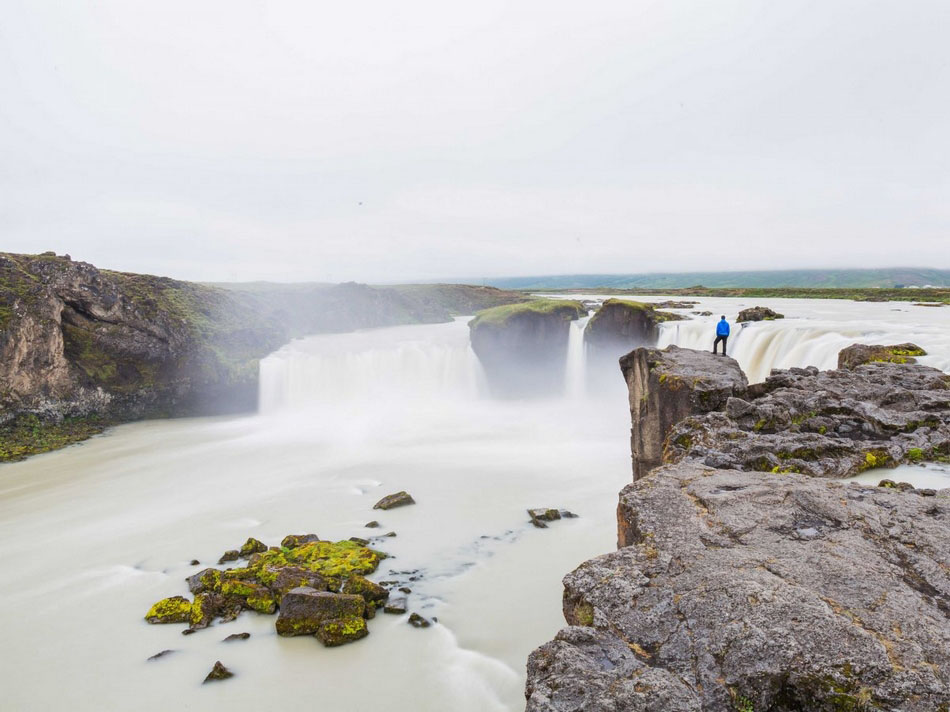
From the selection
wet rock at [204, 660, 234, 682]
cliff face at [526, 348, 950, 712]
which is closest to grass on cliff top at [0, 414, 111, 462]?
wet rock at [204, 660, 234, 682]

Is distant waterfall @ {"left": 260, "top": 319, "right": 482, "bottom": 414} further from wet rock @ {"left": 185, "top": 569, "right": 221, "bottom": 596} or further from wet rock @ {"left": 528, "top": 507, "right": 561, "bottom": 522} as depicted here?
wet rock @ {"left": 185, "top": 569, "right": 221, "bottom": 596}

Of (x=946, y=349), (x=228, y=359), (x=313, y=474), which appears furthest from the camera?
(x=228, y=359)

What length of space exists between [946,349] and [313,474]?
75.1 ft

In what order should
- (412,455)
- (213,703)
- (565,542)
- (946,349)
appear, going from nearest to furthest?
(213,703) → (565,542) → (946,349) → (412,455)

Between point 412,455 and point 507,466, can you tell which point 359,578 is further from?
point 412,455

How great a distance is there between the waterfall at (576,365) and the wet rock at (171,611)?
26.6 metres

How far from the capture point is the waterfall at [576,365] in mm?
33719

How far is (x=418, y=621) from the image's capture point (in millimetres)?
9383

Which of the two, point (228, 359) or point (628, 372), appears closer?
point (628, 372)

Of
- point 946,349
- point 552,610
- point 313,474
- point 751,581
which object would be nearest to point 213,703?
point 552,610

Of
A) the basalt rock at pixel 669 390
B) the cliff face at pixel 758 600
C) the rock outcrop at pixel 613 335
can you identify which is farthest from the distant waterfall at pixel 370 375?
the cliff face at pixel 758 600

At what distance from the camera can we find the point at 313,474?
19.7m

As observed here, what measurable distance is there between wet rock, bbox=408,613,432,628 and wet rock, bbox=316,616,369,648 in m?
0.81

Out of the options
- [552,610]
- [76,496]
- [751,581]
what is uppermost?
[751,581]
